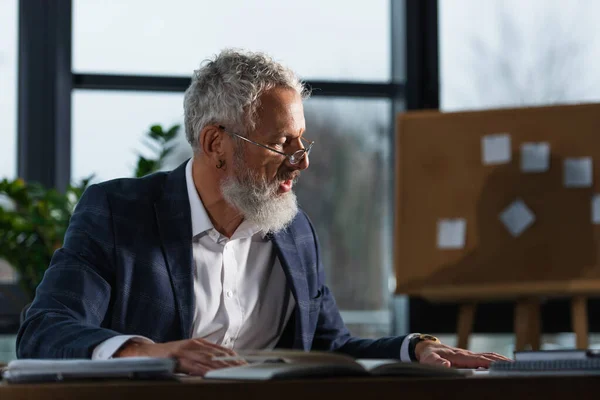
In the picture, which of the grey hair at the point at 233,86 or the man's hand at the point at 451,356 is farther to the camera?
the grey hair at the point at 233,86

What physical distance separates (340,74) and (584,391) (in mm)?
3130

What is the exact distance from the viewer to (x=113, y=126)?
3840 millimetres

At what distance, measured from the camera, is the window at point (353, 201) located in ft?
13.0

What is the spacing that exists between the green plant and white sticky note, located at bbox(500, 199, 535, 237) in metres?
1.34

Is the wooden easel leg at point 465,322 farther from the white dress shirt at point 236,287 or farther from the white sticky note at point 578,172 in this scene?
the white dress shirt at point 236,287

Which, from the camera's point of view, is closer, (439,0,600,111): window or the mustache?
the mustache

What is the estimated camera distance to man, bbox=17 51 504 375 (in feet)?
5.91

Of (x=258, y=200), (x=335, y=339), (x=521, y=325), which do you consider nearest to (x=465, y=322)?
(x=521, y=325)

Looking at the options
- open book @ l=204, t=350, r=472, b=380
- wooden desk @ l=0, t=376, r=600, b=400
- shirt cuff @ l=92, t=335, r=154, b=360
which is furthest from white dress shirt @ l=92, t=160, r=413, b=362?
wooden desk @ l=0, t=376, r=600, b=400

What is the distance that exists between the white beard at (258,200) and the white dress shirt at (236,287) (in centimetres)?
5

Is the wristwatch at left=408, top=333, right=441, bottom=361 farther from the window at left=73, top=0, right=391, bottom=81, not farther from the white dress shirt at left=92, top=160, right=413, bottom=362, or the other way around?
the window at left=73, top=0, right=391, bottom=81

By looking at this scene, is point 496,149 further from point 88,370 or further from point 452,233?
point 88,370

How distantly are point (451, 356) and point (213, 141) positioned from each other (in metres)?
0.77

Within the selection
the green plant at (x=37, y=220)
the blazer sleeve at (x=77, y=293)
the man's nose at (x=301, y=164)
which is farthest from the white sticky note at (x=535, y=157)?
the blazer sleeve at (x=77, y=293)
